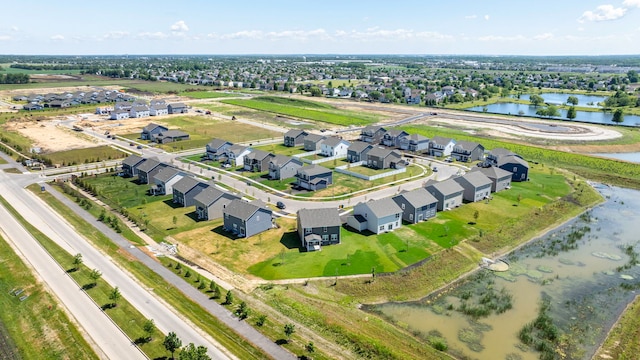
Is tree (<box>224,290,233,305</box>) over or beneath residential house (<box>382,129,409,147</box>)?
beneath

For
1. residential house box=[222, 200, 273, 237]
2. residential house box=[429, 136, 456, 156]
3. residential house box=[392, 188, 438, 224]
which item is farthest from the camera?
residential house box=[429, 136, 456, 156]

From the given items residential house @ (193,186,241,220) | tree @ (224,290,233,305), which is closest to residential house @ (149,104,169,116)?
residential house @ (193,186,241,220)

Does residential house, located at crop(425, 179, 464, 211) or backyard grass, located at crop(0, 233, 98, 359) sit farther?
residential house, located at crop(425, 179, 464, 211)

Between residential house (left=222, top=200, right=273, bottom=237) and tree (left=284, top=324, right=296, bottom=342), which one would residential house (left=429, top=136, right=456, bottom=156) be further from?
tree (left=284, top=324, right=296, bottom=342)

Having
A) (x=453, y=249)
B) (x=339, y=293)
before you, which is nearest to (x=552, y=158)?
(x=453, y=249)

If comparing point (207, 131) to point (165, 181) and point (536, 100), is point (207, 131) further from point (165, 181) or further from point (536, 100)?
point (536, 100)

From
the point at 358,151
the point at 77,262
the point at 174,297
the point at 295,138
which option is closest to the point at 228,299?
the point at 174,297

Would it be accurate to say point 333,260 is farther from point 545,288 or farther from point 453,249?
point 545,288
